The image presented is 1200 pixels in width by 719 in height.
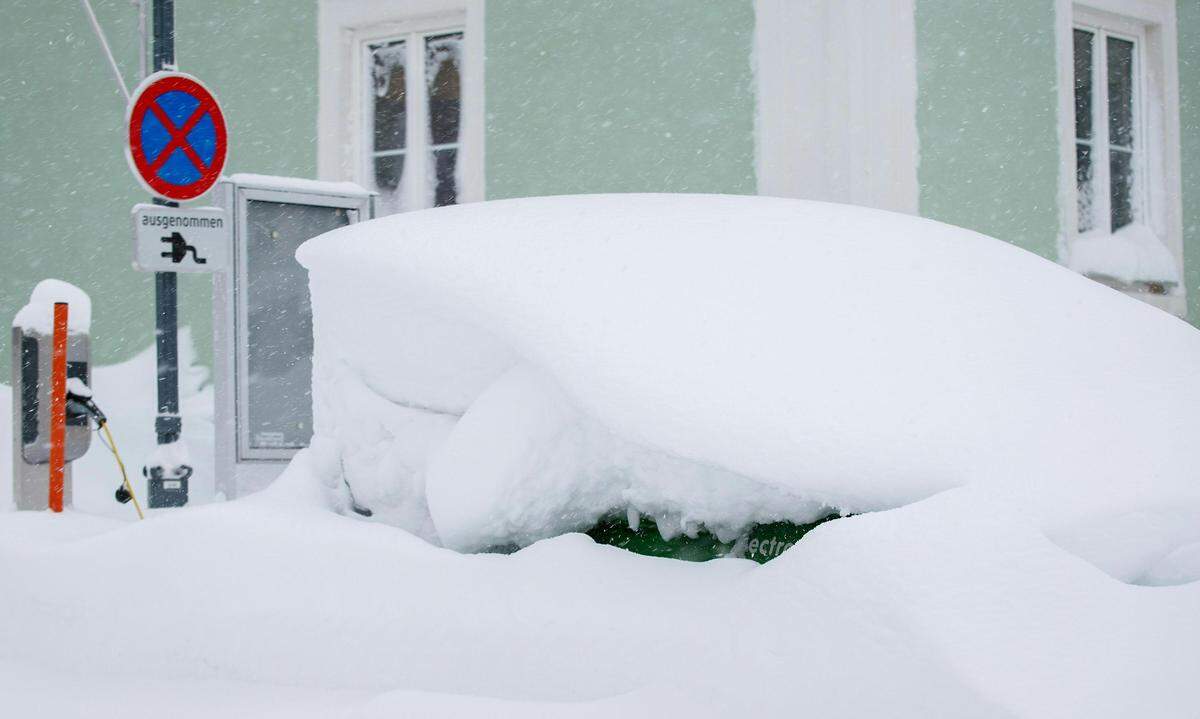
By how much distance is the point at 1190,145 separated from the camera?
24.6 feet

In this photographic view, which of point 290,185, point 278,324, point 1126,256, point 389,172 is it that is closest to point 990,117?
point 1126,256

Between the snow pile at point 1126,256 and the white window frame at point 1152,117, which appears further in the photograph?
the white window frame at point 1152,117

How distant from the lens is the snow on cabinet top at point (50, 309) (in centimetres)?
539

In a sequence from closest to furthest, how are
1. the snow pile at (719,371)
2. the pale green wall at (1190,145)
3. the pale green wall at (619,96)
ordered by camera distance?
the snow pile at (719,371) → the pale green wall at (619,96) → the pale green wall at (1190,145)

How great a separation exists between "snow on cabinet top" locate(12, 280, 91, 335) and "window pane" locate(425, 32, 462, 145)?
254cm

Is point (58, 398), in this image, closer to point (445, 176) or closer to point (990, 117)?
point (445, 176)

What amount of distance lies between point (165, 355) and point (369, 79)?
2.79 meters

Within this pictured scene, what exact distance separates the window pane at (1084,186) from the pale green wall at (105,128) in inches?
188

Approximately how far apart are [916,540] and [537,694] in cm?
65

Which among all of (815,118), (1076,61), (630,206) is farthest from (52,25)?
(630,206)

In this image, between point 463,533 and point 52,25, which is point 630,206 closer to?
point 463,533

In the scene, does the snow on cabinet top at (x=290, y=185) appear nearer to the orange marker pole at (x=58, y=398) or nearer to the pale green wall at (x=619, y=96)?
the orange marker pole at (x=58, y=398)

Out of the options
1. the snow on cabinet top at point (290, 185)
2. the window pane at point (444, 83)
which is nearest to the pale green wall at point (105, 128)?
the window pane at point (444, 83)


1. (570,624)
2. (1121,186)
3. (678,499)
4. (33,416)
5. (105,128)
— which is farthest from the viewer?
(105,128)
